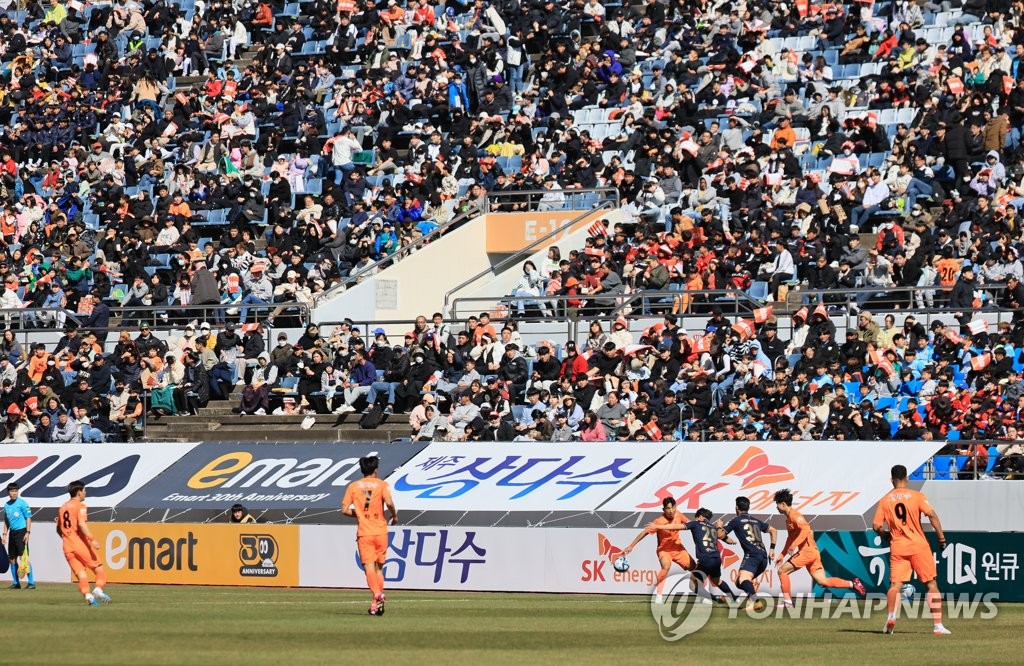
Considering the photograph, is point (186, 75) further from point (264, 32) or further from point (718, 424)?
point (718, 424)

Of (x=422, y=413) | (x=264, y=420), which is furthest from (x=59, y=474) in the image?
(x=422, y=413)

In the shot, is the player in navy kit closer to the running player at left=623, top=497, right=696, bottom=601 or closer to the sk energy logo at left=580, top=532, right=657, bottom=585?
the running player at left=623, top=497, right=696, bottom=601

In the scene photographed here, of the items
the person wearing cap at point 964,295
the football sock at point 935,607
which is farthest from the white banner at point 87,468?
the football sock at point 935,607

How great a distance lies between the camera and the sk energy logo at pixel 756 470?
Result: 2778cm

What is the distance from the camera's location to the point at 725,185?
3597 centimetres

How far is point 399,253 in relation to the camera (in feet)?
127

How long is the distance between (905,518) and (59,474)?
17.2m

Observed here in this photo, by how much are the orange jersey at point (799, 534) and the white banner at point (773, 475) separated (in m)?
4.36

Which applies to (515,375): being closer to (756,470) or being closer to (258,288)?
(756,470)

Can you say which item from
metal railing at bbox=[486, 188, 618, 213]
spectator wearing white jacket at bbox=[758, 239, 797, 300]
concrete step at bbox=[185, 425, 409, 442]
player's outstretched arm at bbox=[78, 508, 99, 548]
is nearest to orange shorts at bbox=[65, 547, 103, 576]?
player's outstretched arm at bbox=[78, 508, 99, 548]

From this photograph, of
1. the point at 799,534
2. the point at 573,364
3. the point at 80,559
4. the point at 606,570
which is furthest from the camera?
the point at 573,364

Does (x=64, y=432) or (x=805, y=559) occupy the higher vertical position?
(x=64, y=432)

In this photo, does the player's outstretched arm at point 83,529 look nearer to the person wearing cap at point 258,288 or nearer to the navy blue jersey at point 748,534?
the navy blue jersey at point 748,534

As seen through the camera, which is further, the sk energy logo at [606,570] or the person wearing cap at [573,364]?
the person wearing cap at [573,364]
